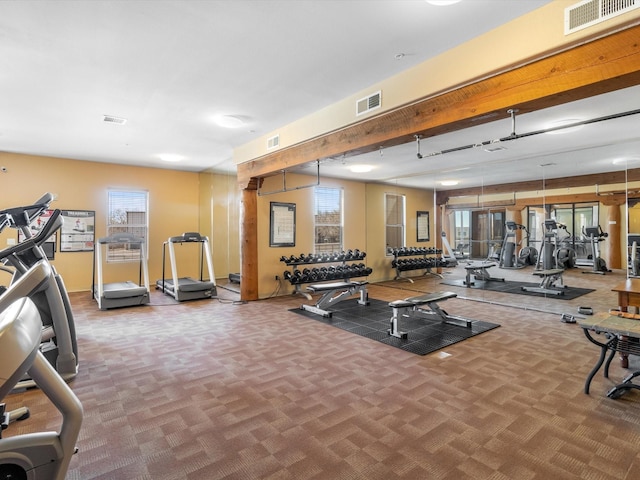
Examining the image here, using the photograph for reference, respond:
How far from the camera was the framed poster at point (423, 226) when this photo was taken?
7227mm

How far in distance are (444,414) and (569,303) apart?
4108 mm

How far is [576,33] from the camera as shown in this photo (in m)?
2.19

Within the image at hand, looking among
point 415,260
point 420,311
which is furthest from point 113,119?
point 415,260

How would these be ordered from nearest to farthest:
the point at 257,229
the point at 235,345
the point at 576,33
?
the point at 576,33 < the point at 235,345 < the point at 257,229

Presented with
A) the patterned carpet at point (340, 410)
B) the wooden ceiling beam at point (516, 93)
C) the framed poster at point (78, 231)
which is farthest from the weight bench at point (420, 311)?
the framed poster at point (78, 231)

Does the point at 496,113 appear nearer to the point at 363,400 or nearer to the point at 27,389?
the point at 363,400

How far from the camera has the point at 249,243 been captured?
6254 millimetres

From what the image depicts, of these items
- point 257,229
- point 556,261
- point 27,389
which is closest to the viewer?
point 27,389

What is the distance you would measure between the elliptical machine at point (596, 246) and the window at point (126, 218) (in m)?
8.34

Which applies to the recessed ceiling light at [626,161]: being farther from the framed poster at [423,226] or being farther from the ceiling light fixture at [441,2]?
the ceiling light fixture at [441,2]

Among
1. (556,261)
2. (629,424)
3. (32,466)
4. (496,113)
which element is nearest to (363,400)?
(629,424)

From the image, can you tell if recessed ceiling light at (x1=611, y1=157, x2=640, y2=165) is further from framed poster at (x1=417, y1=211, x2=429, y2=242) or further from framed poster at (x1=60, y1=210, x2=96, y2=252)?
framed poster at (x1=60, y1=210, x2=96, y2=252)

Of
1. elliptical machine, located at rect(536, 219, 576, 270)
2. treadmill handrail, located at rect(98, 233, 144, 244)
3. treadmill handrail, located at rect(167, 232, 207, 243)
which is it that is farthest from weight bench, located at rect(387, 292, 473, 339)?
treadmill handrail, located at rect(98, 233, 144, 244)

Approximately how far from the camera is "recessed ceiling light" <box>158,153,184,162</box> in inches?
254
